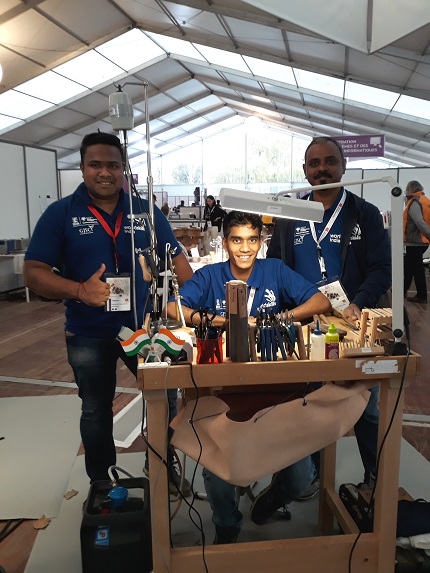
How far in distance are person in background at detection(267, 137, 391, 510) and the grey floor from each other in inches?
13.2

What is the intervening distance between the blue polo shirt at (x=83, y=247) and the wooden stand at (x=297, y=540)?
60 cm

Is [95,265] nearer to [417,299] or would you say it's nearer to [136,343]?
[136,343]

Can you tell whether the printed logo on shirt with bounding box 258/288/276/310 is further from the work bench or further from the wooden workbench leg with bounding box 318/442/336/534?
the wooden workbench leg with bounding box 318/442/336/534

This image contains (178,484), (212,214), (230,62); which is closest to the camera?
(178,484)

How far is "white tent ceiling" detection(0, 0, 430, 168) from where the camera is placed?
5.28 m

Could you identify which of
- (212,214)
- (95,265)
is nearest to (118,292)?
(95,265)


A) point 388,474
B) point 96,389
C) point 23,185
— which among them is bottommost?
point 388,474

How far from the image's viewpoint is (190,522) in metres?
1.96

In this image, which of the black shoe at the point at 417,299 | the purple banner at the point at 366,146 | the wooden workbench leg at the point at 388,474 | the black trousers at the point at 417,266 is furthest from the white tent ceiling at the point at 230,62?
the wooden workbench leg at the point at 388,474

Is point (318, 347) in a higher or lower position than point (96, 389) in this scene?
higher

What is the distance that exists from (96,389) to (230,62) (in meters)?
9.90

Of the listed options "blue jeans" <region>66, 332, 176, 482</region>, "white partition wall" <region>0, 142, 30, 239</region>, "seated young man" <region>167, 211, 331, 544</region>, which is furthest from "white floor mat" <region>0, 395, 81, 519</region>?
"white partition wall" <region>0, 142, 30, 239</region>

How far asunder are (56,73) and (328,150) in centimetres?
955

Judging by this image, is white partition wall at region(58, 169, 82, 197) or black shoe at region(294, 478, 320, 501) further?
white partition wall at region(58, 169, 82, 197)
